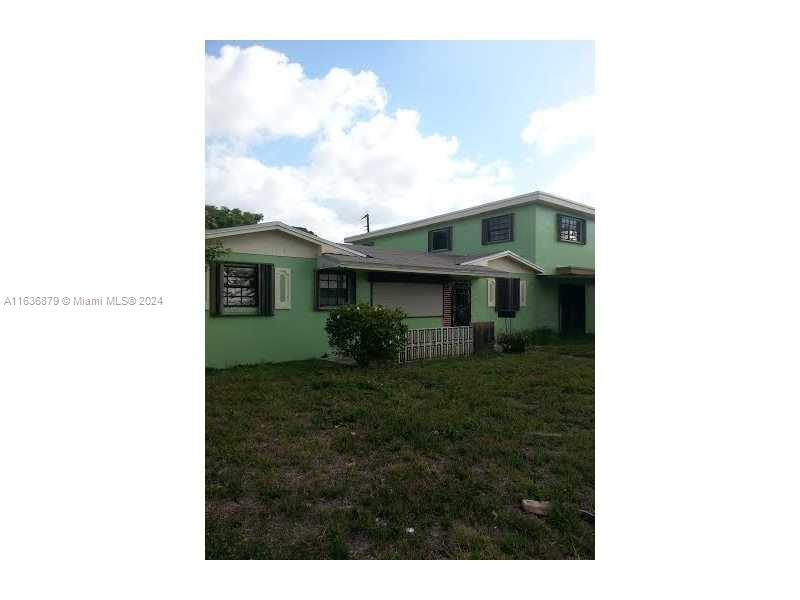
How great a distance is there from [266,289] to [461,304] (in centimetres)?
583

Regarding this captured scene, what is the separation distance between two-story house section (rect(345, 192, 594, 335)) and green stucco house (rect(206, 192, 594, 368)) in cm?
4

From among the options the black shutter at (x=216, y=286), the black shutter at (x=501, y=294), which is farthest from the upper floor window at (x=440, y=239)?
the black shutter at (x=216, y=286)

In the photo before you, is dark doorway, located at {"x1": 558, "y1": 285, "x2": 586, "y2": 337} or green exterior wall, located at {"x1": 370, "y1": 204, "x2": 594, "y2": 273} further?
dark doorway, located at {"x1": 558, "y1": 285, "x2": 586, "y2": 337}

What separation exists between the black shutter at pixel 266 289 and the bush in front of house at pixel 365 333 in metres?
1.40

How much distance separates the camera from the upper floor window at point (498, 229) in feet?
41.0

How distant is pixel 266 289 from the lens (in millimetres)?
7406

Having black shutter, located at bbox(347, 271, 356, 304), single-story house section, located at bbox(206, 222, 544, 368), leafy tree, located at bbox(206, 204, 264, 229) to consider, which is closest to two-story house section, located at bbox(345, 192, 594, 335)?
single-story house section, located at bbox(206, 222, 544, 368)

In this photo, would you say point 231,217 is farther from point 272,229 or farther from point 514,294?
point 514,294

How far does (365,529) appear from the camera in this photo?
2035 mm

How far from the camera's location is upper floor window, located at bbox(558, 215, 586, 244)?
12.5 m

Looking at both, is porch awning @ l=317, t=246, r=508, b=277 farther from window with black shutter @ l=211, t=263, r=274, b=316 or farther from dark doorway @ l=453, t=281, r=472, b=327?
window with black shutter @ l=211, t=263, r=274, b=316

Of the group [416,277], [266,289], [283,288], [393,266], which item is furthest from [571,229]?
[266,289]

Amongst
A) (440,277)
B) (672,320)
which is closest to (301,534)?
(672,320)

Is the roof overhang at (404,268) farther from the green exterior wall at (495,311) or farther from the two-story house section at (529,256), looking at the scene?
the green exterior wall at (495,311)
